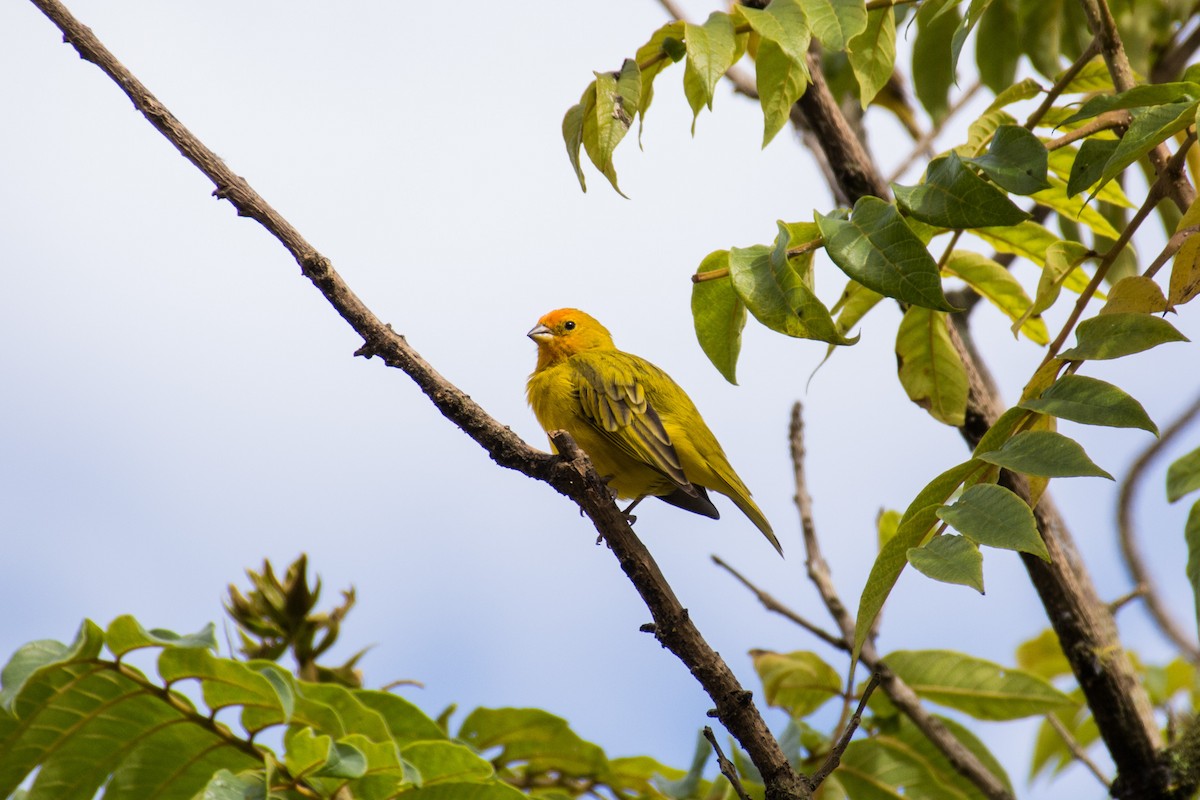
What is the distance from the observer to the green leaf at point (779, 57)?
2.85 meters

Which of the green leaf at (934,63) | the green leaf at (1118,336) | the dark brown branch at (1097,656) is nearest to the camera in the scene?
the green leaf at (1118,336)

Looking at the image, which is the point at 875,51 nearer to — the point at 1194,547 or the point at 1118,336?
the point at 1118,336

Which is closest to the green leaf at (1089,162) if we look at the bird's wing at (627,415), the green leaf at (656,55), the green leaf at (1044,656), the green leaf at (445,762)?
the green leaf at (656,55)

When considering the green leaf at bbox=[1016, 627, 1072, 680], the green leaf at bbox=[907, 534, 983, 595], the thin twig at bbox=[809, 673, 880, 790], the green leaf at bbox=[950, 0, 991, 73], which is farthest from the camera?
the green leaf at bbox=[1016, 627, 1072, 680]

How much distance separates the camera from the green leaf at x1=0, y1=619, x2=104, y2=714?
2.77 metres

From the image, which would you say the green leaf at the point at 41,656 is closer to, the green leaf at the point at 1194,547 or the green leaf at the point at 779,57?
the green leaf at the point at 779,57

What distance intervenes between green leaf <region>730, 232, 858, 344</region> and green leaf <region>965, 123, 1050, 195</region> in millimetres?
442

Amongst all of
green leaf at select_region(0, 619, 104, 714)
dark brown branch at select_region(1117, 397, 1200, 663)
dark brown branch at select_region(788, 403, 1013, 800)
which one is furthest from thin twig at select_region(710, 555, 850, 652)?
green leaf at select_region(0, 619, 104, 714)

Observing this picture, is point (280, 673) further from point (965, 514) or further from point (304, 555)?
point (965, 514)

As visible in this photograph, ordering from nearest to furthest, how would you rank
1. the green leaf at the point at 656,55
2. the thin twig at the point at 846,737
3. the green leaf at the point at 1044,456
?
the green leaf at the point at 1044,456 < the thin twig at the point at 846,737 < the green leaf at the point at 656,55

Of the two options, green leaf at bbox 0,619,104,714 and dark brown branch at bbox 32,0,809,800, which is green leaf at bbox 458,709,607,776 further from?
A: green leaf at bbox 0,619,104,714

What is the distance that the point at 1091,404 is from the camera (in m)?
2.42

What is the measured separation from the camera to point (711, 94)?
2779mm

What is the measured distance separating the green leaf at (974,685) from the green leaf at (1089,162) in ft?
7.10
